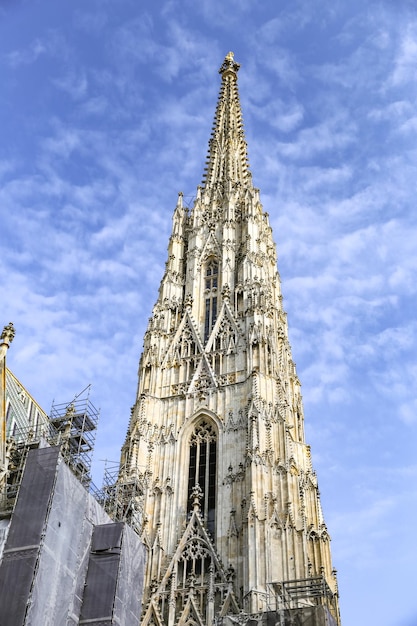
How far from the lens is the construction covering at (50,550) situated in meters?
25.6

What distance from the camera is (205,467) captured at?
123ft

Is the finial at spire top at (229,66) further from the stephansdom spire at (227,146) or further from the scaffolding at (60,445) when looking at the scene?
the scaffolding at (60,445)

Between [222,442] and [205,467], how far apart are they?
129 cm

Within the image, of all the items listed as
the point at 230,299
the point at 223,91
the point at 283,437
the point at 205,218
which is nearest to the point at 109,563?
the point at 283,437

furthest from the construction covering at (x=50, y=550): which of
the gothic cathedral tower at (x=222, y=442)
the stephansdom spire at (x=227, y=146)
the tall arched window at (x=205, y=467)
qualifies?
the stephansdom spire at (x=227, y=146)

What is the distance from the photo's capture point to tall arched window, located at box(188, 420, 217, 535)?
1412 inches

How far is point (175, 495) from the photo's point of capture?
36438 mm

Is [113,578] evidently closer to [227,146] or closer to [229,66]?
[227,146]

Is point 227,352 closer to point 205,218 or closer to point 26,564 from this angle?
point 205,218

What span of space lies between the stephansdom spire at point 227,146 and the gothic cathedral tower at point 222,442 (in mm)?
4585

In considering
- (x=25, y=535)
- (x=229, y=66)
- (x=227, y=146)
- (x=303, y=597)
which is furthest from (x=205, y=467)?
(x=229, y=66)

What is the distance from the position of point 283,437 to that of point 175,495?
5.15 metres

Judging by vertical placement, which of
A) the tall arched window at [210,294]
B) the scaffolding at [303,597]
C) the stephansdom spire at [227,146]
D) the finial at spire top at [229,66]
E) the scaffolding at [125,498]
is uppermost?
the finial at spire top at [229,66]

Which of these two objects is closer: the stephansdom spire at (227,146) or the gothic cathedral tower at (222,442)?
the gothic cathedral tower at (222,442)
